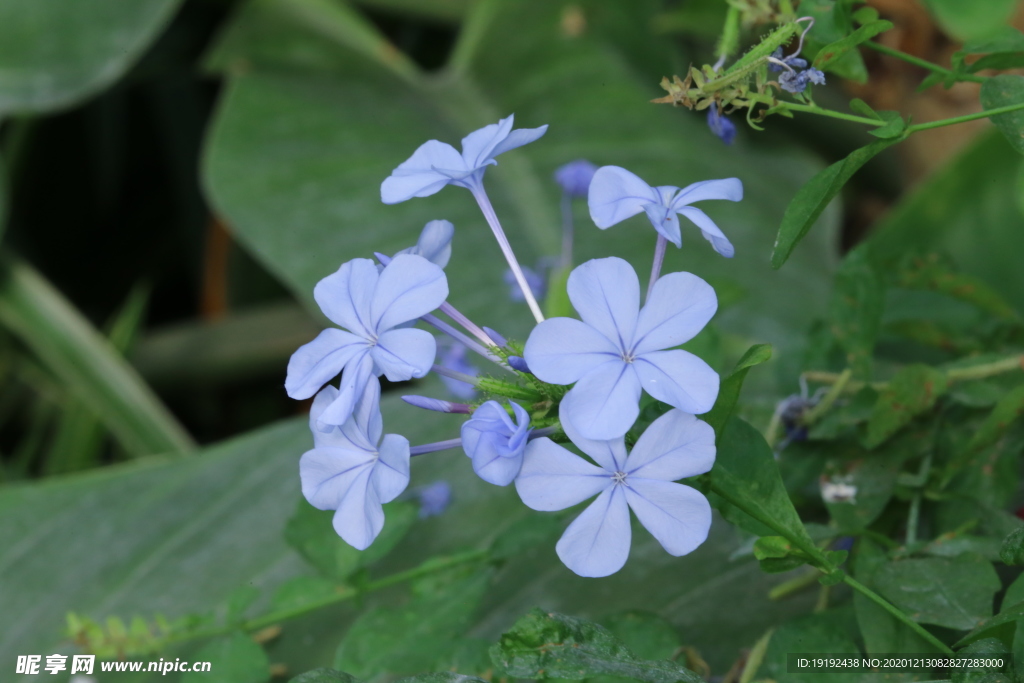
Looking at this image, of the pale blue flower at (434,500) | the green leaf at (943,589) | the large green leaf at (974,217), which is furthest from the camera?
the large green leaf at (974,217)

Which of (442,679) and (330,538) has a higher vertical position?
(442,679)

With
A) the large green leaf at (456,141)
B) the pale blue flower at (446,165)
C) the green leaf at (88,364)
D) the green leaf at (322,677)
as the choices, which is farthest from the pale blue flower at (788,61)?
the green leaf at (88,364)

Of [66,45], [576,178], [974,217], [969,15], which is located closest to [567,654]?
[576,178]

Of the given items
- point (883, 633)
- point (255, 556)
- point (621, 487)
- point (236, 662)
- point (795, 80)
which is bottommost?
point (255, 556)

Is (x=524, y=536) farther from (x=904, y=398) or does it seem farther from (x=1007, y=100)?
(x=1007, y=100)

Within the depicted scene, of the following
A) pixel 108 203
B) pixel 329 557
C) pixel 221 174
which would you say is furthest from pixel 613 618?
pixel 108 203

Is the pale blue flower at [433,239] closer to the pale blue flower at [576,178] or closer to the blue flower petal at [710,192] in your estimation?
the blue flower petal at [710,192]

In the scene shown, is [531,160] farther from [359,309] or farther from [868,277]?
[359,309]
